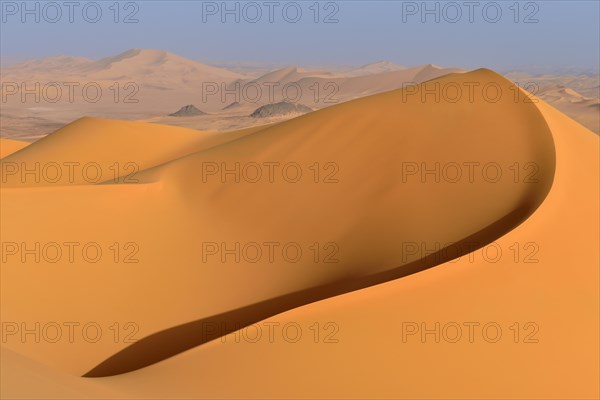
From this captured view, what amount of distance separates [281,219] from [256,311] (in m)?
2.43

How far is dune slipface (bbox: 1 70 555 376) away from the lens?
8664mm

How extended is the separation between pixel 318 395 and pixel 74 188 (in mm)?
7272

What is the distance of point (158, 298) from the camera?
945 cm

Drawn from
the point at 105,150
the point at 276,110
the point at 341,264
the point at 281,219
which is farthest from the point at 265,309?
the point at 276,110

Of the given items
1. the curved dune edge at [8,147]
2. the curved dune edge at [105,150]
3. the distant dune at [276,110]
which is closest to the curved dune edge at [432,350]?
the curved dune edge at [105,150]

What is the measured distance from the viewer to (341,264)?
924cm

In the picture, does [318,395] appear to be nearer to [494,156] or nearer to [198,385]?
[198,385]

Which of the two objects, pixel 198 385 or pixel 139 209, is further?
pixel 139 209

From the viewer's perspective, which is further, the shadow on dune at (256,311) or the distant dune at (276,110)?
the distant dune at (276,110)

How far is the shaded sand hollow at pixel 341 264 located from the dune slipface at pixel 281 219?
0.04 m

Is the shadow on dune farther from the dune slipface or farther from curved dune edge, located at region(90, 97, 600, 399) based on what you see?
curved dune edge, located at region(90, 97, 600, 399)

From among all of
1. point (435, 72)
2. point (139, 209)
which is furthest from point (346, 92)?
point (139, 209)

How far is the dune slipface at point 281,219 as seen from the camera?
8.66 metres

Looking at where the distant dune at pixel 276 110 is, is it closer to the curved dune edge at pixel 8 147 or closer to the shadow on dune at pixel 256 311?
the curved dune edge at pixel 8 147
